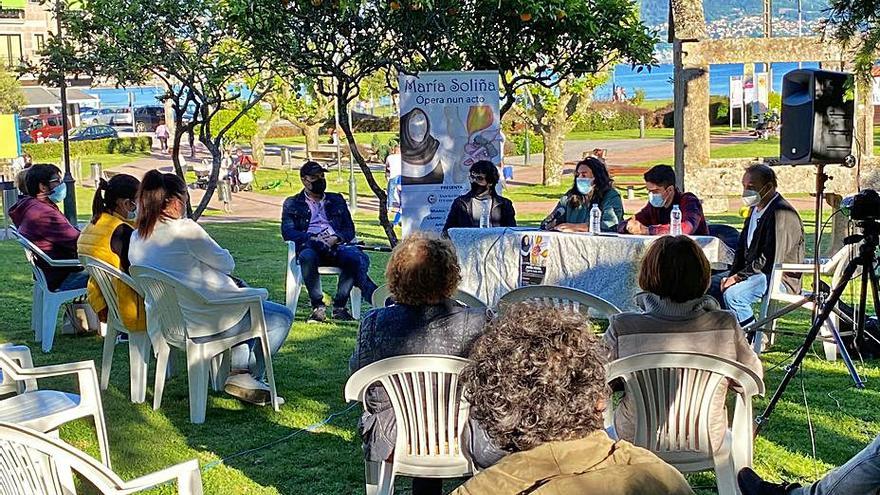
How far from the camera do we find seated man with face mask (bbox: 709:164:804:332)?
682 centimetres

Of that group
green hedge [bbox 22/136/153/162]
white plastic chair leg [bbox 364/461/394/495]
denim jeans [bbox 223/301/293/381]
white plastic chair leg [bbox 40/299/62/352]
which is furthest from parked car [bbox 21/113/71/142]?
white plastic chair leg [bbox 364/461/394/495]

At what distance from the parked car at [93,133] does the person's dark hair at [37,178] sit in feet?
139

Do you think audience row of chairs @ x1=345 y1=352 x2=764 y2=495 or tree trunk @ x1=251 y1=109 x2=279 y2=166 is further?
tree trunk @ x1=251 y1=109 x2=279 y2=166

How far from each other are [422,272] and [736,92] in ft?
140

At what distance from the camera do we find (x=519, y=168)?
31484mm

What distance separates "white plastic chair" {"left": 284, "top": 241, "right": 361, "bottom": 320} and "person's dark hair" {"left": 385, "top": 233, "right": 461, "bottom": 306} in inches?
184

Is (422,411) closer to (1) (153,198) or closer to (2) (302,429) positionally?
(2) (302,429)

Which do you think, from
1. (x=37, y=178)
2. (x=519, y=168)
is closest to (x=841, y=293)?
(x=37, y=178)

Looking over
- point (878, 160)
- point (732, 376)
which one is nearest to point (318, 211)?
point (732, 376)

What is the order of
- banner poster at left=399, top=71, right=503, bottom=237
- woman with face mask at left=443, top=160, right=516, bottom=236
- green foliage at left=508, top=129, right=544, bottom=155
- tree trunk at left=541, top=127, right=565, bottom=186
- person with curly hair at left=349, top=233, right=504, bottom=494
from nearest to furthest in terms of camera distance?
1. person with curly hair at left=349, top=233, right=504, bottom=494
2. woman with face mask at left=443, top=160, right=516, bottom=236
3. banner poster at left=399, top=71, right=503, bottom=237
4. tree trunk at left=541, top=127, right=565, bottom=186
5. green foliage at left=508, top=129, right=544, bottom=155

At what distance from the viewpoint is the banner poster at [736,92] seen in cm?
4289

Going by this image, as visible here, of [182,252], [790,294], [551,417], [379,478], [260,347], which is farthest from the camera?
[790,294]

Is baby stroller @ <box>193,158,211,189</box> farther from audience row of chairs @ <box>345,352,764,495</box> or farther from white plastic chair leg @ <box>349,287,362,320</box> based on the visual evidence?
audience row of chairs @ <box>345,352,764,495</box>

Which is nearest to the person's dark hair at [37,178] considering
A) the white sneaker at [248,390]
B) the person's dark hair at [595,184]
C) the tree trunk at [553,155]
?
the white sneaker at [248,390]
